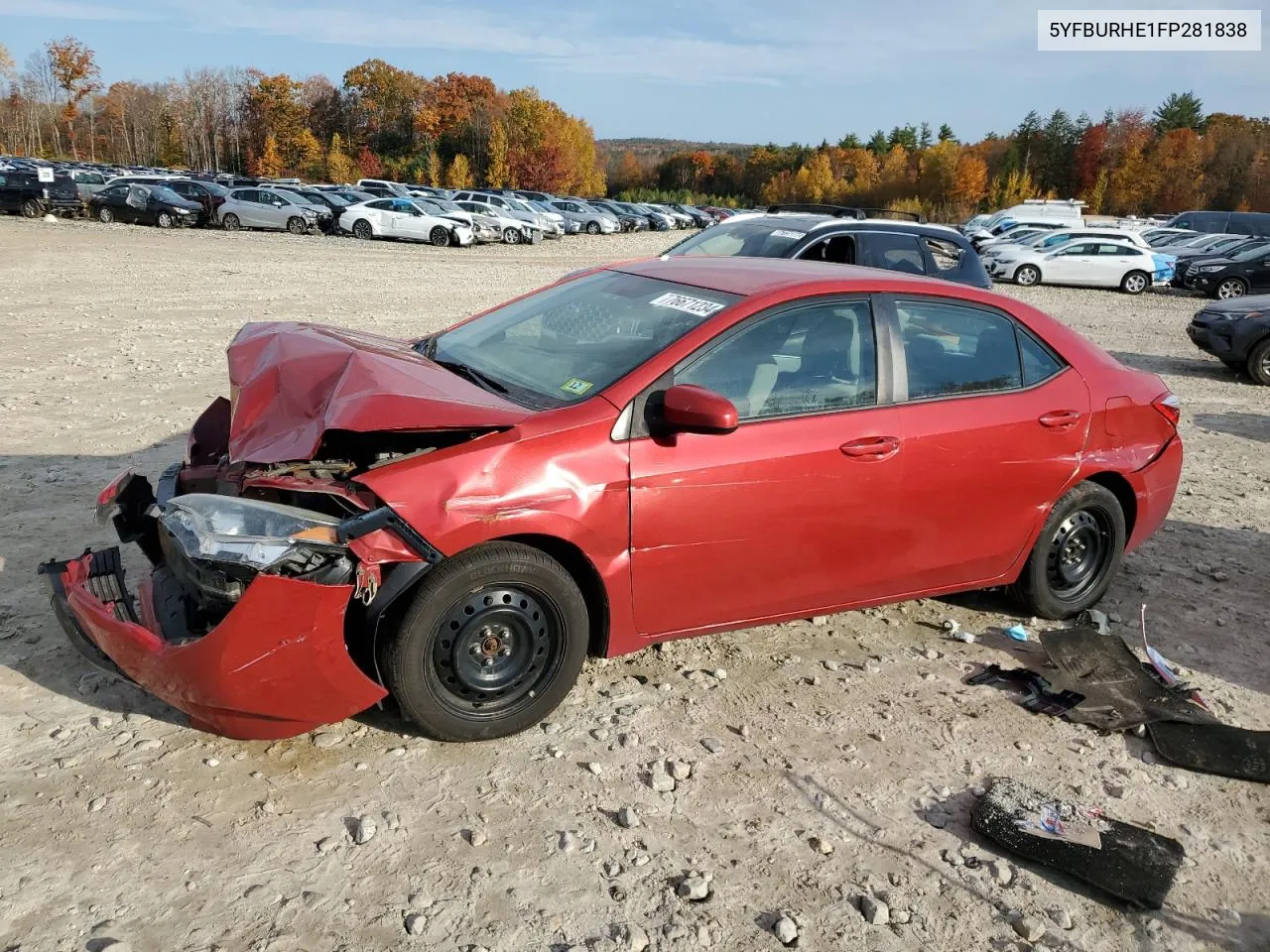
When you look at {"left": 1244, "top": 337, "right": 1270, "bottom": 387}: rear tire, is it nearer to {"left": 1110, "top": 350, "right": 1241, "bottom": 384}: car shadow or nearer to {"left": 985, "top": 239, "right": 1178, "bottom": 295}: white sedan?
{"left": 1110, "top": 350, "right": 1241, "bottom": 384}: car shadow

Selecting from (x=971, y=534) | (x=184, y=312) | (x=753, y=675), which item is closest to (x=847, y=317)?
(x=971, y=534)

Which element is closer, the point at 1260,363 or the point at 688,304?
the point at 688,304

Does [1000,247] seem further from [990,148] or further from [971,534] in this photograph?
[990,148]

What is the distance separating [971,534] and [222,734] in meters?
3.25

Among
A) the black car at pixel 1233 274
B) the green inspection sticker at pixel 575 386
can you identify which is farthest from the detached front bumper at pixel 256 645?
the black car at pixel 1233 274

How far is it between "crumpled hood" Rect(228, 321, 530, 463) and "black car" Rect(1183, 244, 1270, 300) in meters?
25.0

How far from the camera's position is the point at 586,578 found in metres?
3.77

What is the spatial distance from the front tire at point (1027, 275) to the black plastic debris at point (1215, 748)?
2476 cm

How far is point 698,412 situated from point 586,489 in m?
0.49

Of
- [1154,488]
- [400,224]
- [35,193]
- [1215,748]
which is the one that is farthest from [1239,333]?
[35,193]

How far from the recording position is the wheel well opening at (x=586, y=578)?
142 inches

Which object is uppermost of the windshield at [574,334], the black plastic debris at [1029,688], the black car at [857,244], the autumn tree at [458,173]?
the autumn tree at [458,173]

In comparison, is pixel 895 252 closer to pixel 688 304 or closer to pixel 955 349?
pixel 955 349

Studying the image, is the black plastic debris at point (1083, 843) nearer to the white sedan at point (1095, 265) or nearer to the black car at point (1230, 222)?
the white sedan at point (1095, 265)
